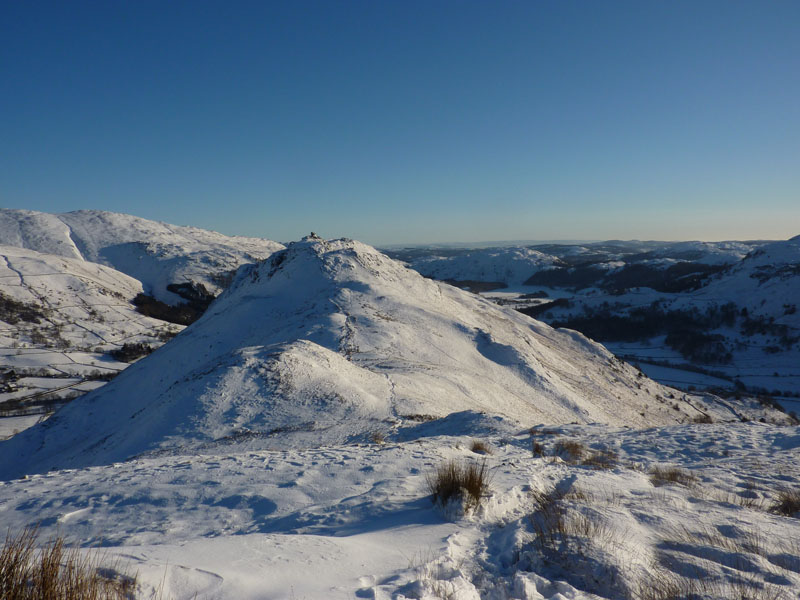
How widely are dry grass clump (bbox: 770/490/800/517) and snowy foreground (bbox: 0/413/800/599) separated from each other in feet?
0.49

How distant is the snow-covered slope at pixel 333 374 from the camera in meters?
14.7

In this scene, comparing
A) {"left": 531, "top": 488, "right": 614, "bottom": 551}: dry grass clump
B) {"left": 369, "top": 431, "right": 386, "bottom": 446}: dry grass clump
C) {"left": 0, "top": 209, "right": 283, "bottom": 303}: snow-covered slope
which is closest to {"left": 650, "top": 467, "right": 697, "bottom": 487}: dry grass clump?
{"left": 531, "top": 488, "right": 614, "bottom": 551}: dry grass clump

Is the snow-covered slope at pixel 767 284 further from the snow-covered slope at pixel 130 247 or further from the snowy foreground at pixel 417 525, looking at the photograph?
the snow-covered slope at pixel 130 247

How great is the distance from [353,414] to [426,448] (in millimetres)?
6276

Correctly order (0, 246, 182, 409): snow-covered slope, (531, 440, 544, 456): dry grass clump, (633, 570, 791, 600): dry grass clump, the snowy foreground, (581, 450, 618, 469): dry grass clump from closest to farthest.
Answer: (633, 570, 791, 600): dry grass clump, the snowy foreground, (581, 450, 618, 469): dry grass clump, (531, 440, 544, 456): dry grass clump, (0, 246, 182, 409): snow-covered slope

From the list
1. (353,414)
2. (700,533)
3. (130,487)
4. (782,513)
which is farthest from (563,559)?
(353,414)

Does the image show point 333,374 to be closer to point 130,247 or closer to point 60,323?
point 60,323

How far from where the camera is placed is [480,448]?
1007 centimetres

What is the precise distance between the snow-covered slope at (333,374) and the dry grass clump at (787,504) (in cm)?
975

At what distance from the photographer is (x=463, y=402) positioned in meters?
19.6

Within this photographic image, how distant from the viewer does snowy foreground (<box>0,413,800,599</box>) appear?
3.43 metres

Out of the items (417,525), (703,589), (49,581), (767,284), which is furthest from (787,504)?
(767,284)

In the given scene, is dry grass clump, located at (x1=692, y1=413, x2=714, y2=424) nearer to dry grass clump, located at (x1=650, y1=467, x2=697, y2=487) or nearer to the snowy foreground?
the snowy foreground

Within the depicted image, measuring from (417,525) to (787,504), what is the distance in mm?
5827
